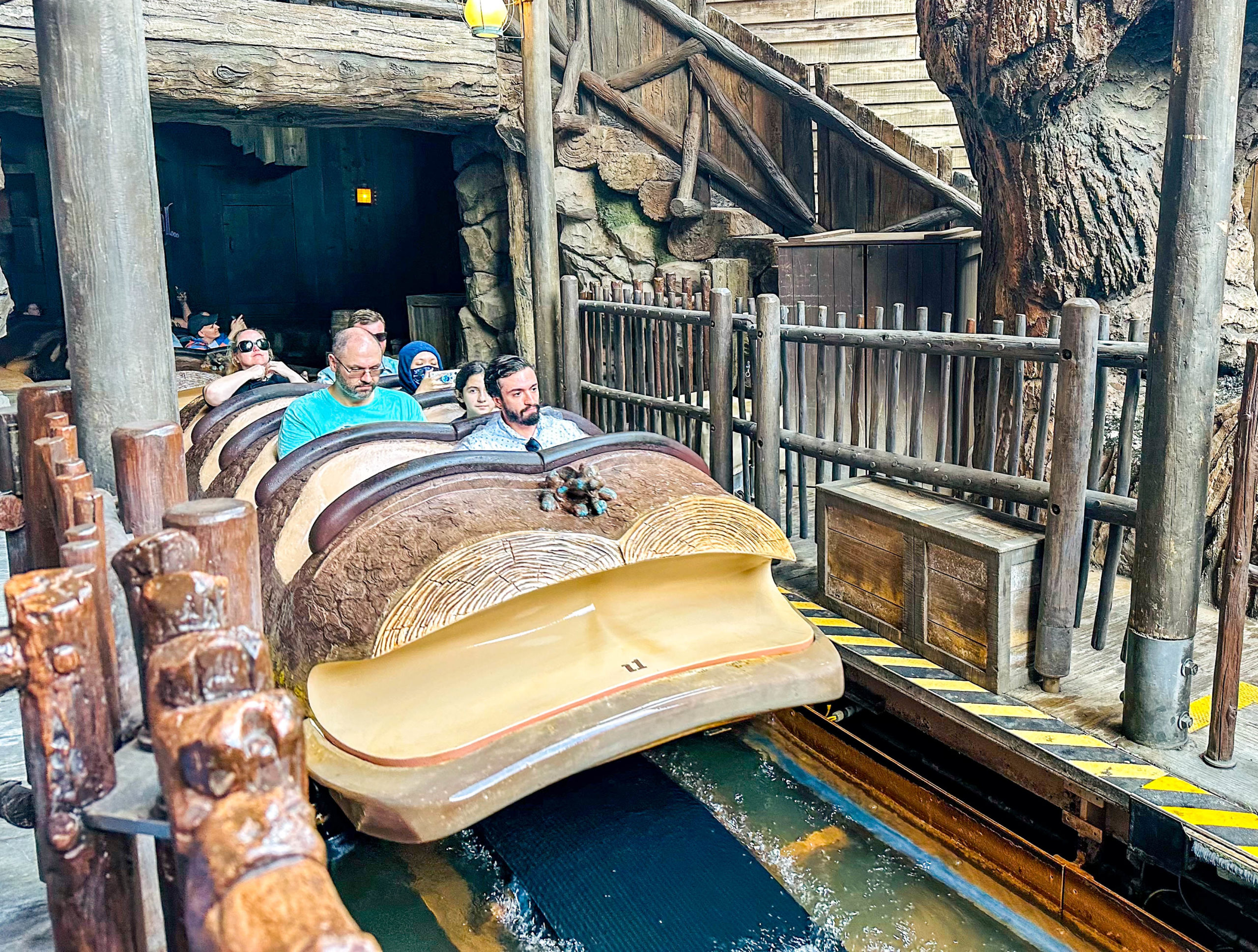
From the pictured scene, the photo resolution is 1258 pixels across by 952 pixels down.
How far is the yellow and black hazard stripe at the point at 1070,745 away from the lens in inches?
97.0

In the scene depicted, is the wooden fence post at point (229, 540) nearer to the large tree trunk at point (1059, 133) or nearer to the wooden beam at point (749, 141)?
the large tree trunk at point (1059, 133)

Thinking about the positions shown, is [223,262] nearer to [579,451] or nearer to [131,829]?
[579,451]

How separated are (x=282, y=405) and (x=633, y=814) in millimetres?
2018

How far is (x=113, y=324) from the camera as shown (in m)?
2.51

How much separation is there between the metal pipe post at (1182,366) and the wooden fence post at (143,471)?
2199mm

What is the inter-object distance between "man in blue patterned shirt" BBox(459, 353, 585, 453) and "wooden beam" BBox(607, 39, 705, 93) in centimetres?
515

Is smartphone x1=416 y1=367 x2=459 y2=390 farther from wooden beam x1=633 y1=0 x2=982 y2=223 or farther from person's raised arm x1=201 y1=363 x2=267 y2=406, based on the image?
wooden beam x1=633 y1=0 x2=982 y2=223

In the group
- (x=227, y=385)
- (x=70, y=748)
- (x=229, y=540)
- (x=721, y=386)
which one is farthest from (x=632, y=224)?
(x=70, y=748)

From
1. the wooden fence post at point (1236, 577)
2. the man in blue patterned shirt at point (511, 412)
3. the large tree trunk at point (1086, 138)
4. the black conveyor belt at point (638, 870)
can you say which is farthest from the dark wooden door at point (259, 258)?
the wooden fence post at point (1236, 577)

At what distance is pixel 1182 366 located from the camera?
2605 millimetres

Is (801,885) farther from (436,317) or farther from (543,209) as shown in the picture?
(436,317)

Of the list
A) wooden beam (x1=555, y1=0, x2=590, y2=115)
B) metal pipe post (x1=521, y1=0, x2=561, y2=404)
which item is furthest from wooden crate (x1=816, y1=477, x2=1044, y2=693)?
wooden beam (x1=555, y1=0, x2=590, y2=115)

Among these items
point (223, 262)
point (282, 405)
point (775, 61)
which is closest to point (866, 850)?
point (282, 405)

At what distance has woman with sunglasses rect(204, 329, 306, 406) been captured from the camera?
14.3 ft
